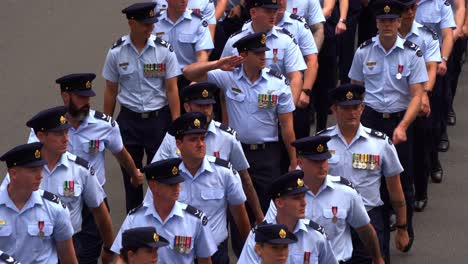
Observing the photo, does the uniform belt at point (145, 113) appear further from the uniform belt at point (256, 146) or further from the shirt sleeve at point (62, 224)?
the shirt sleeve at point (62, 224)

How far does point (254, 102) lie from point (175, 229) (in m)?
2.50

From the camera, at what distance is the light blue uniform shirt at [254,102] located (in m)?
13.6

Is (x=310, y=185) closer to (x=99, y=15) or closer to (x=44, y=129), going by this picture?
(x=44, y=129)

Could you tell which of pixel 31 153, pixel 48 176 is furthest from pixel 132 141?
pixel 31 153

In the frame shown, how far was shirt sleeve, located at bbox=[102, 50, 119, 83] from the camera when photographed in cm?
1423

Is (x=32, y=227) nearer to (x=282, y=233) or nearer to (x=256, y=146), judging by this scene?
(x=282, y=233)

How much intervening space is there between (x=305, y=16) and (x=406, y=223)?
10.6 feet

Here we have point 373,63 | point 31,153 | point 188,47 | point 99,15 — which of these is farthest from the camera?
point 99,15

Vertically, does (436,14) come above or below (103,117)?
below

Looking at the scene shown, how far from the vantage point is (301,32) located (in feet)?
49.5

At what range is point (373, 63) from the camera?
1422 cm

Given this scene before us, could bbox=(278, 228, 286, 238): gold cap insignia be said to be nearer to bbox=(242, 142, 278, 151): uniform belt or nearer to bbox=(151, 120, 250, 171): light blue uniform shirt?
bbox=(151, 120, 250, 171): light blue uniform shirt

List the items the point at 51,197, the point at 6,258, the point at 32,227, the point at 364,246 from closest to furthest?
the point at 6,258, the point at 32,227, the point at 51,197, the point at 364,246

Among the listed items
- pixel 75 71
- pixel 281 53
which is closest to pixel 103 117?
pixel 281 53
